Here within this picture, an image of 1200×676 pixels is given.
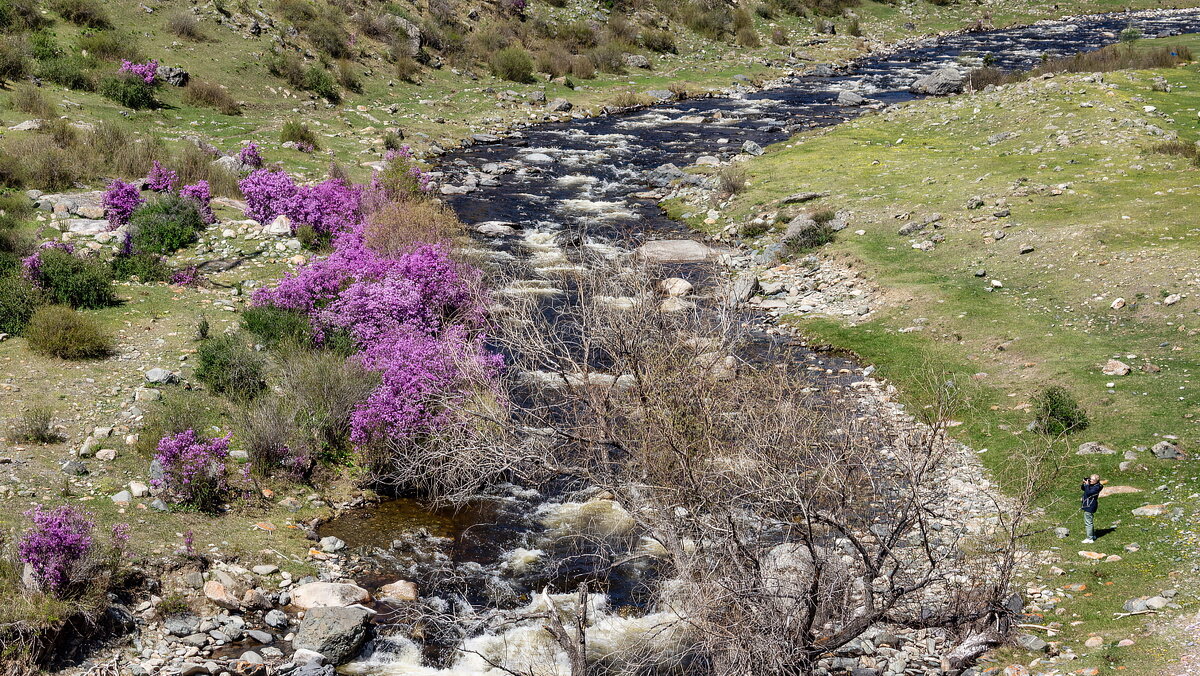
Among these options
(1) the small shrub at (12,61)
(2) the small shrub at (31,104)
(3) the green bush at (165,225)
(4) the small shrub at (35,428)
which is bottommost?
(4) the small shrub at (35,428)

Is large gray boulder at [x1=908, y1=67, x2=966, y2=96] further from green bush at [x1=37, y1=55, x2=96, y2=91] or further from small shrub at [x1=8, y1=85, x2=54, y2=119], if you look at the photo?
small shrub at [x1=8, y1=85, x2=54, y2=119]

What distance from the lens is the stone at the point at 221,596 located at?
10.9 m

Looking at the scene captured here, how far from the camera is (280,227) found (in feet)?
72.7

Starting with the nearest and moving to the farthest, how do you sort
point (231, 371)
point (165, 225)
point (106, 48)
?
point (231, 371) < point (165, 225) < point (106, 48)

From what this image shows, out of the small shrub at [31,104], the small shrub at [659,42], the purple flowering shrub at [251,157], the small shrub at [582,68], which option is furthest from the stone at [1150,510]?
the small shrub at [659,42]

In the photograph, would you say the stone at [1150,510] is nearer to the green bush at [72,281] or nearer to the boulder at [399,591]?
the boulder at [399,591]

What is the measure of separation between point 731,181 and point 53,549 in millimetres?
22824

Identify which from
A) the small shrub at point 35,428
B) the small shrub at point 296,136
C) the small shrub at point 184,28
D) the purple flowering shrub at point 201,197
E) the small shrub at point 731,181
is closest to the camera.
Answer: the small shrub at point 35,428

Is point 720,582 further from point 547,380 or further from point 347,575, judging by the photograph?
point 547,380

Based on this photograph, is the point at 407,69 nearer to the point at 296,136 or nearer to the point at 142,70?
the point at 296,136

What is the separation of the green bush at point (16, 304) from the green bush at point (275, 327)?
3.63 m

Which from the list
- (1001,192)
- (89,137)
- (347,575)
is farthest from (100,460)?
Result: (1001,192)

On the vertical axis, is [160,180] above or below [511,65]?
below

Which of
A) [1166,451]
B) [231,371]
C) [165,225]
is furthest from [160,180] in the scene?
[1166,451]
